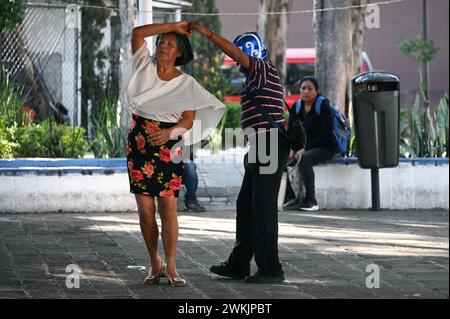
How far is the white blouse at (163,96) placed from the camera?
327 inches

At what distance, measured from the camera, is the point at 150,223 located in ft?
27.6

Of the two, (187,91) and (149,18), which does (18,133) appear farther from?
(187,91)

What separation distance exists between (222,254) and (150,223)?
5.88 feet

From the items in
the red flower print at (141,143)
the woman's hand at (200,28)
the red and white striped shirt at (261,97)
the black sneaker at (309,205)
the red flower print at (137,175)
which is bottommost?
the black sneaker at (309,205)

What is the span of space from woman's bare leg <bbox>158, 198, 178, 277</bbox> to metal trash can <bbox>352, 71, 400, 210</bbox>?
5141 mm

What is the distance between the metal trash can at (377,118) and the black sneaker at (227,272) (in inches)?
183

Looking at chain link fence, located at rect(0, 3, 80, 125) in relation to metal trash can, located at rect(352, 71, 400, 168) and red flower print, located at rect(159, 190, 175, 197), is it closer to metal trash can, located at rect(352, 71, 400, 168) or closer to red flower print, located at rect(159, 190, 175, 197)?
metal trash can, located at rect(352, 71, 400, 168)

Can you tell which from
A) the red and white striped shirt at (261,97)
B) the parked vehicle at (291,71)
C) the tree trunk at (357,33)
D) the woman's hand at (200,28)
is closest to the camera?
the woman's hand at (200,28)

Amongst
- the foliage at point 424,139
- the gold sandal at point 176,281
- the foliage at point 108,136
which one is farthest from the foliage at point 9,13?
the gold sandal at point 176,281

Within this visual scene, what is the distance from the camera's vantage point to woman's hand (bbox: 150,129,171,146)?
26.9 feet

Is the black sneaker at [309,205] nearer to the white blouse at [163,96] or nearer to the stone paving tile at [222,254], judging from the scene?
the stone paving tile at [222,254]

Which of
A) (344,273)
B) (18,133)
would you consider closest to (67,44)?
(18,133)

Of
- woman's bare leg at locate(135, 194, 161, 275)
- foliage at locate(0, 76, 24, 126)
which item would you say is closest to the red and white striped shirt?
woman's bare leg at locate(135, 194, 161, 275)
